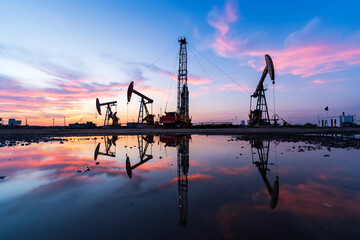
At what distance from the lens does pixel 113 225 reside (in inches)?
112

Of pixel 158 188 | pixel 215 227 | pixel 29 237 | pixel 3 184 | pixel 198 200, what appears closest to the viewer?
pixel 29 237

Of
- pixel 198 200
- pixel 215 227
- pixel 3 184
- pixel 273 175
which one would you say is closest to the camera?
pixel 215 227

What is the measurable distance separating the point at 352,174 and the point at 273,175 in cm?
263

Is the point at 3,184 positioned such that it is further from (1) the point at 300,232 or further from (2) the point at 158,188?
(1) the point at 300,232

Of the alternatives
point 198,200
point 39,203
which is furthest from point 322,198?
point 39,203

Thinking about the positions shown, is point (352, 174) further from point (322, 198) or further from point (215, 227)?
point (215, 227)

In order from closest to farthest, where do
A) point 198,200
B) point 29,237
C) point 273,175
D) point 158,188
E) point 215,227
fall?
point 29,237 < point 215,227 < point 198,200 < point 158,188 < point 273,175

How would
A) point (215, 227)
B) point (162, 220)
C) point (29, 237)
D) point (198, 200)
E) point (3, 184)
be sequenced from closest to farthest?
point (29, 237) < point (215, 227) < point (162, 220) < point (198, 200) < point (3, 184)

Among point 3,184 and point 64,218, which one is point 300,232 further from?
point 3,184

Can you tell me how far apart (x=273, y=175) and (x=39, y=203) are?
643 centimetres

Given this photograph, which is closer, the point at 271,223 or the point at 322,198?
the point at 271,223

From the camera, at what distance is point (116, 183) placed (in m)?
5.09

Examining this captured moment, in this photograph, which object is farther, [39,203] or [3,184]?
[3,184]

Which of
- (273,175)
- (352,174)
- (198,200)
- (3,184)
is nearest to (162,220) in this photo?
(198,200)
